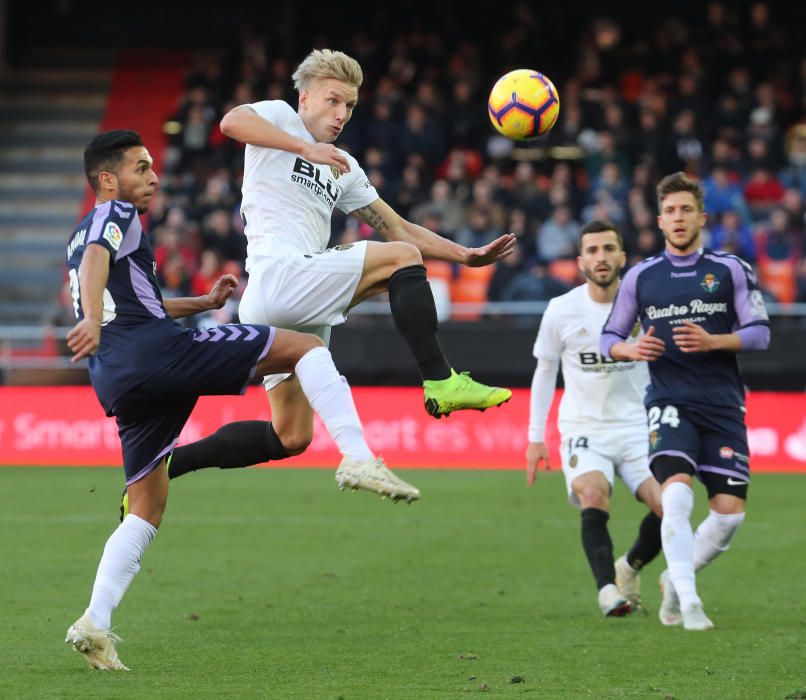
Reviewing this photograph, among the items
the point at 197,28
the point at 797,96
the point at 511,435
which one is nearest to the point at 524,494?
the point at 511,435

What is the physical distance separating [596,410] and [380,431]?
8.16 metres

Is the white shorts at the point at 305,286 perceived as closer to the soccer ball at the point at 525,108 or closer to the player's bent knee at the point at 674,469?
the soccer ball at the point at 525,108

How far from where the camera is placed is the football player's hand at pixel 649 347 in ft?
25.1

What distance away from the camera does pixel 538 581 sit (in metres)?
9.45

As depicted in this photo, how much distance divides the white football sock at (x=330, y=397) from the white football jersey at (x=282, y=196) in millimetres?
556

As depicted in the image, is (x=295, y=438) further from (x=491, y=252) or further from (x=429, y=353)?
(x=491, y=252)

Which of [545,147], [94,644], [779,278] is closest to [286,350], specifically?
[94,644]

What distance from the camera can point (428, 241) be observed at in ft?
23.5

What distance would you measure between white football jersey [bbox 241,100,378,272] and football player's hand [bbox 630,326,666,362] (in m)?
1.87

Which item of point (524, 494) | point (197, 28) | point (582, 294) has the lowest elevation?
point (524, 494)

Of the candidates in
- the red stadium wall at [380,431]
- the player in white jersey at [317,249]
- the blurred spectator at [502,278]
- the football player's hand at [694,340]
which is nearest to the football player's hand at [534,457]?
the football player's hand at [694,340]

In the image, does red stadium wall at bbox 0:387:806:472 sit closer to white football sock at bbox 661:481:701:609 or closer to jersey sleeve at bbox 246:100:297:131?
white football sock at bbox 661:481:701:609

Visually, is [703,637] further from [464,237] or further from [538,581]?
[464,237]

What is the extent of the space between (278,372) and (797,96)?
1726cm
